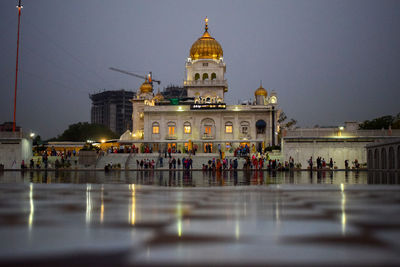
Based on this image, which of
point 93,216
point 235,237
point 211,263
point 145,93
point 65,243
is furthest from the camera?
point 145,93

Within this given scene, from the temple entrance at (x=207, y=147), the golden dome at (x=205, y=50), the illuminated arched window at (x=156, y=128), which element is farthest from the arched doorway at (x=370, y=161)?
the golden dome at (x=205, y=50)

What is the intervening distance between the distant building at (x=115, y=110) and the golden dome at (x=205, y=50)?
98.1m

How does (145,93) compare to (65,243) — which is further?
(145,93)

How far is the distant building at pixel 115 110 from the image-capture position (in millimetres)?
179750

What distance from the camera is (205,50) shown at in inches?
3297

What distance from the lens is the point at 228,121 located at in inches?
3039

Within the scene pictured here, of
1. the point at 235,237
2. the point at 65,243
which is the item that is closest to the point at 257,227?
the point at 235,237

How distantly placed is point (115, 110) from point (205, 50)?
104 m

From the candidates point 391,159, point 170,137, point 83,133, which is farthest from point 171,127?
point 391,159

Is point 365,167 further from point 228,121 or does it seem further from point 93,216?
point 93,216

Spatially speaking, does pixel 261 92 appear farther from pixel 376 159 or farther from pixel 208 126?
pixel 376 159

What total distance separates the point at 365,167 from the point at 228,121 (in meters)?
29.7

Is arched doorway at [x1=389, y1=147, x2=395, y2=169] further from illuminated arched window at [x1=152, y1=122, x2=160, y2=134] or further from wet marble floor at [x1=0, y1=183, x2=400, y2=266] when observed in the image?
illuminated arched window at [x1=152, y1=122, x2=160, y2=134]

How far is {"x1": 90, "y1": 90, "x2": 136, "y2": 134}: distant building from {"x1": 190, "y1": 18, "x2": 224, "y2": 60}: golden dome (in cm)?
9808
